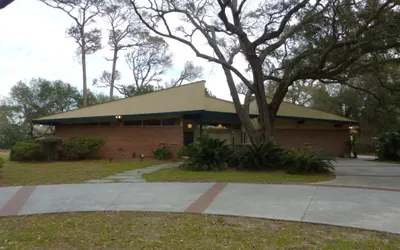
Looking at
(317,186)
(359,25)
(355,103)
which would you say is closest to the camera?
(317,186)

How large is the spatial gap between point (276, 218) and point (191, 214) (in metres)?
1.48

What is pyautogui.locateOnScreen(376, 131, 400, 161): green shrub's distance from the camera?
56.2 ft

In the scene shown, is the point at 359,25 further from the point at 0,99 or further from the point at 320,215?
the point at 0,99

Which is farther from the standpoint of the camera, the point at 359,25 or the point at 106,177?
the point at 359,25

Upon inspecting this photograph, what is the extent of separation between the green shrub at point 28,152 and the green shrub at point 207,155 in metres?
7.90

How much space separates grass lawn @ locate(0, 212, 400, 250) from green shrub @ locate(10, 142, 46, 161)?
10609 mm

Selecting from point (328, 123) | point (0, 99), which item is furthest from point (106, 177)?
point (0, 99)

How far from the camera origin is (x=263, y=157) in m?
11.6

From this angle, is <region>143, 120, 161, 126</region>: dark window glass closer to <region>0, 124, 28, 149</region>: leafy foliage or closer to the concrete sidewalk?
the concrete sidewalk

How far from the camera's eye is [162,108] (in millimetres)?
17172

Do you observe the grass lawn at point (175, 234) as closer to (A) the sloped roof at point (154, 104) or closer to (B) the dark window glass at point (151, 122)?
(A) the sloped roof at point (154, 104)

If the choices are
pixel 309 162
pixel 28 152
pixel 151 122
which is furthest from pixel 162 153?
pixel 309 162

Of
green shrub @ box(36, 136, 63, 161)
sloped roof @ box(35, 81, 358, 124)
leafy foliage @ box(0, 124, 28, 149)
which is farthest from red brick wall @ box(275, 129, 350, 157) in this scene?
leafy foliage @ box(0, 124, 28, 149)

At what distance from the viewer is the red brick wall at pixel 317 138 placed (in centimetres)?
1989
